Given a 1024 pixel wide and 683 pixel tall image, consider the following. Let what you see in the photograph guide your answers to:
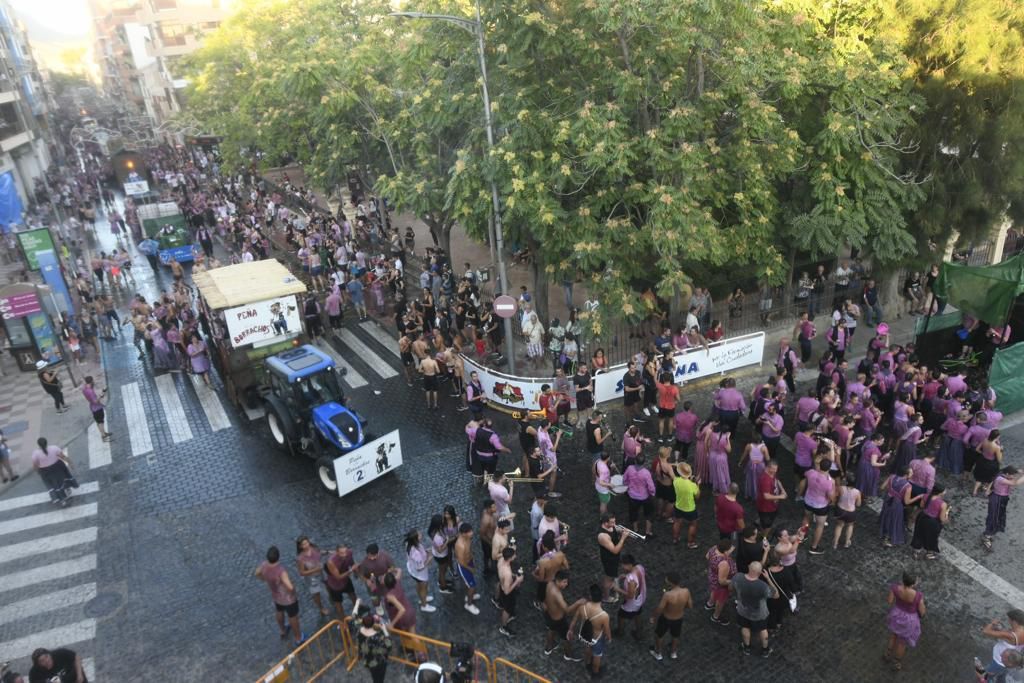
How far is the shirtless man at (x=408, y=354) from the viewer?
1716 centimetres

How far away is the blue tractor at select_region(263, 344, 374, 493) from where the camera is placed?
12781mm

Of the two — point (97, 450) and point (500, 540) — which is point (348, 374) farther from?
point (500, 540)

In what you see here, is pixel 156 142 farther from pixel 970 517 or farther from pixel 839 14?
pixel 970 517

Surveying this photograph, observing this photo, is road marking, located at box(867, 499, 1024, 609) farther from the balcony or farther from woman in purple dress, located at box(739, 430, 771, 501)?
the balcony

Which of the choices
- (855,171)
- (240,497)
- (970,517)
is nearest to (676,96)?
(855,171)

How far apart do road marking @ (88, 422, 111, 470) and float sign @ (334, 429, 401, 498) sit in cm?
621

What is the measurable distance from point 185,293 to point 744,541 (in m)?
20.2

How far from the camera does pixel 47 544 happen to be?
40.4 ft

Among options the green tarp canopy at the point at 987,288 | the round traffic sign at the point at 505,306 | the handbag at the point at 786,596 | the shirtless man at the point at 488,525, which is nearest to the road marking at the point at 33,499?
the shirtless man at the point at 488,525

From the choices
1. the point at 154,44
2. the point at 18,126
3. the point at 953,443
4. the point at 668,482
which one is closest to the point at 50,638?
the point at 668,482

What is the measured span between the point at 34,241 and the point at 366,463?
16434 mm

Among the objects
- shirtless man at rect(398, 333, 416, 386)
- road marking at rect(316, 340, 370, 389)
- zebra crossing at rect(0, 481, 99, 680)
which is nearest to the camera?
zebra crossing at rect(0, 481, 99, 680)

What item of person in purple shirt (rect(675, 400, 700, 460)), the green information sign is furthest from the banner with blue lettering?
person in purple shirt (rect(675, 400, 700, 460))

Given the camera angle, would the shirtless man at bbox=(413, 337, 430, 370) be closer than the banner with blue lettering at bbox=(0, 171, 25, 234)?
Yes
